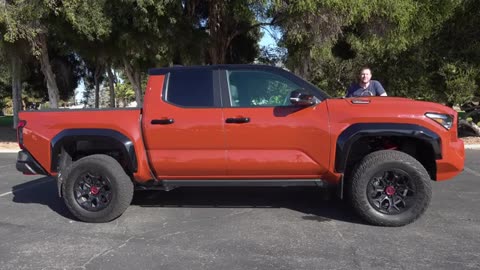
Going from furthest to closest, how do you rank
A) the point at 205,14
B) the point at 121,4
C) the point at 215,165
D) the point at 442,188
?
the point at 205,14
the point at 121,4
the point at 442,188
the point at 215,165

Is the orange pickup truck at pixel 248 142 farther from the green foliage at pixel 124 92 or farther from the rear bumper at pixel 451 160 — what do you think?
the green foliage at pixel 124 92

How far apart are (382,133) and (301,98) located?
0.95 metres

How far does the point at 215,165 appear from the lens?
563 cm

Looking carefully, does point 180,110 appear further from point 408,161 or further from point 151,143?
point 408,161

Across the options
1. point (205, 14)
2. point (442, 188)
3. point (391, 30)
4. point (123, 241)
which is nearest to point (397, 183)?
point (442, 188)

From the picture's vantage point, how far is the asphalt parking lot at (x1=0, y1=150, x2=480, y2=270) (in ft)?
14.5

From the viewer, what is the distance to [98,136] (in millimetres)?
5719

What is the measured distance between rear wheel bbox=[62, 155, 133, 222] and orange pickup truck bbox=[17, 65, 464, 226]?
0.01 meters

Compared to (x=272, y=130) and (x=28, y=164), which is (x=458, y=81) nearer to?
(x=272, y=130)

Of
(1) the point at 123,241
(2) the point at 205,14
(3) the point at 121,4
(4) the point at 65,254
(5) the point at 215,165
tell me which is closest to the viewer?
(4) the point at 65,254

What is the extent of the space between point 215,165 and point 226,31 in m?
13.1

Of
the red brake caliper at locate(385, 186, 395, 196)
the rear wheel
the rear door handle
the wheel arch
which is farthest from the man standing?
the rear wheel

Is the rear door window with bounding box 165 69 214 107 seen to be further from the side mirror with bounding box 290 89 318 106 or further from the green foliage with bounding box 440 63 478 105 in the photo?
the green foliage with bounding box 440 63 478 105

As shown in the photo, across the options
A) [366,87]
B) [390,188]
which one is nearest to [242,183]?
[390,188]
